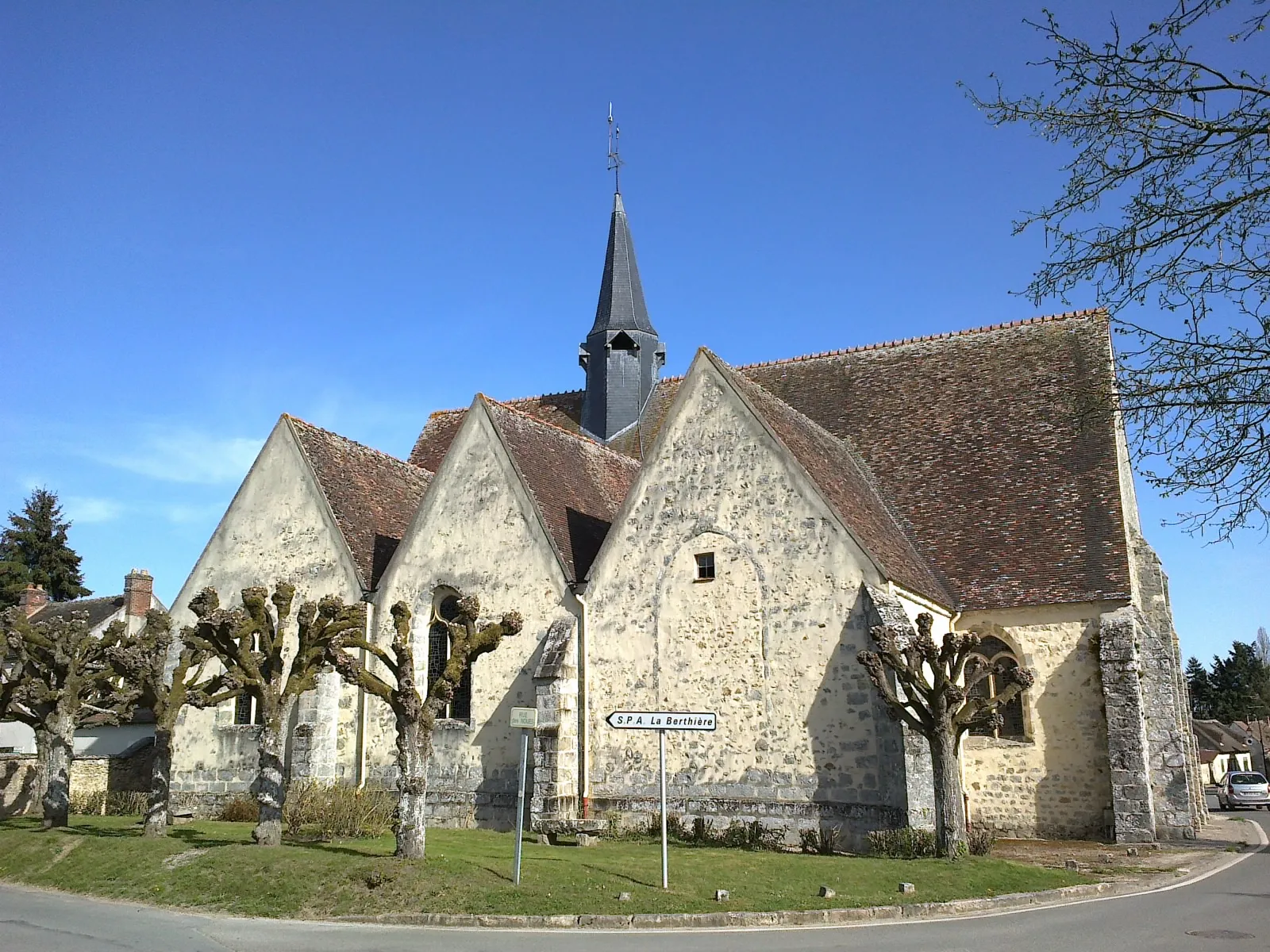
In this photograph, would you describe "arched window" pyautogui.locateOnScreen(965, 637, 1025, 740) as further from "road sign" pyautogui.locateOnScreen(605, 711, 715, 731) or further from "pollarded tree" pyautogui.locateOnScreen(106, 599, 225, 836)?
"pollarded tree" pyautogui.locateOnScreen(106, 599, 225, 836)

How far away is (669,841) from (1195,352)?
13202 mm

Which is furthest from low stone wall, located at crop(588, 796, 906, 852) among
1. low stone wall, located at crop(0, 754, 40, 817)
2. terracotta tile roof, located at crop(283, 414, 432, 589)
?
low stone wall, located at crop(0, 754, 40, 817)

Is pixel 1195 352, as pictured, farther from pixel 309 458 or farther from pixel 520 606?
pixel 309 458

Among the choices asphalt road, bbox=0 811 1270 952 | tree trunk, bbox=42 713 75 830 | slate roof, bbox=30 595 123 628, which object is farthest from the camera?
slate roof, bbox=30 595 123 628

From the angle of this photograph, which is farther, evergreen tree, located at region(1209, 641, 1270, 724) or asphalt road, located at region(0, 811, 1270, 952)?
evergreen tree, located at region(1209, 641, 1270, 724)

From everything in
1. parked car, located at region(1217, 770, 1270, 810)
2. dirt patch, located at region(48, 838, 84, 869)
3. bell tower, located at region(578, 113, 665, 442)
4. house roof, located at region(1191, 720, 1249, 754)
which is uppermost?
bell tower, located at region(578, 113, 665, 442)

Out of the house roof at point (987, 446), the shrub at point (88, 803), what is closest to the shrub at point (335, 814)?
the shrub at point (88, 803)

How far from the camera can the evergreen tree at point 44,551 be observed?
1972 inches

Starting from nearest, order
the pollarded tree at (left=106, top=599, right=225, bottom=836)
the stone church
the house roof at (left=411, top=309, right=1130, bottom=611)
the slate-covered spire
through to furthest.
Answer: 1. the pollarded tree at (left=106, top=599, right=225, bottom=836)
2. the stone church
3. the house roof at (left=411, top=309, right=1130, bottom=611)
4. the slate-covered spire

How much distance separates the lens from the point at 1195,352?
6.94m

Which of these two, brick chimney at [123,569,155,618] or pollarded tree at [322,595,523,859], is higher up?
brick chimney at [123,569,155,618]

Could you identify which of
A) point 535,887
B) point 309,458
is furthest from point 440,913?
point 309,458

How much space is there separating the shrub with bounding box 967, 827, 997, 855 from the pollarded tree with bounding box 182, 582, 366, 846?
9.89m

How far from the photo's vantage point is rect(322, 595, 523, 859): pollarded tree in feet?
44.1
